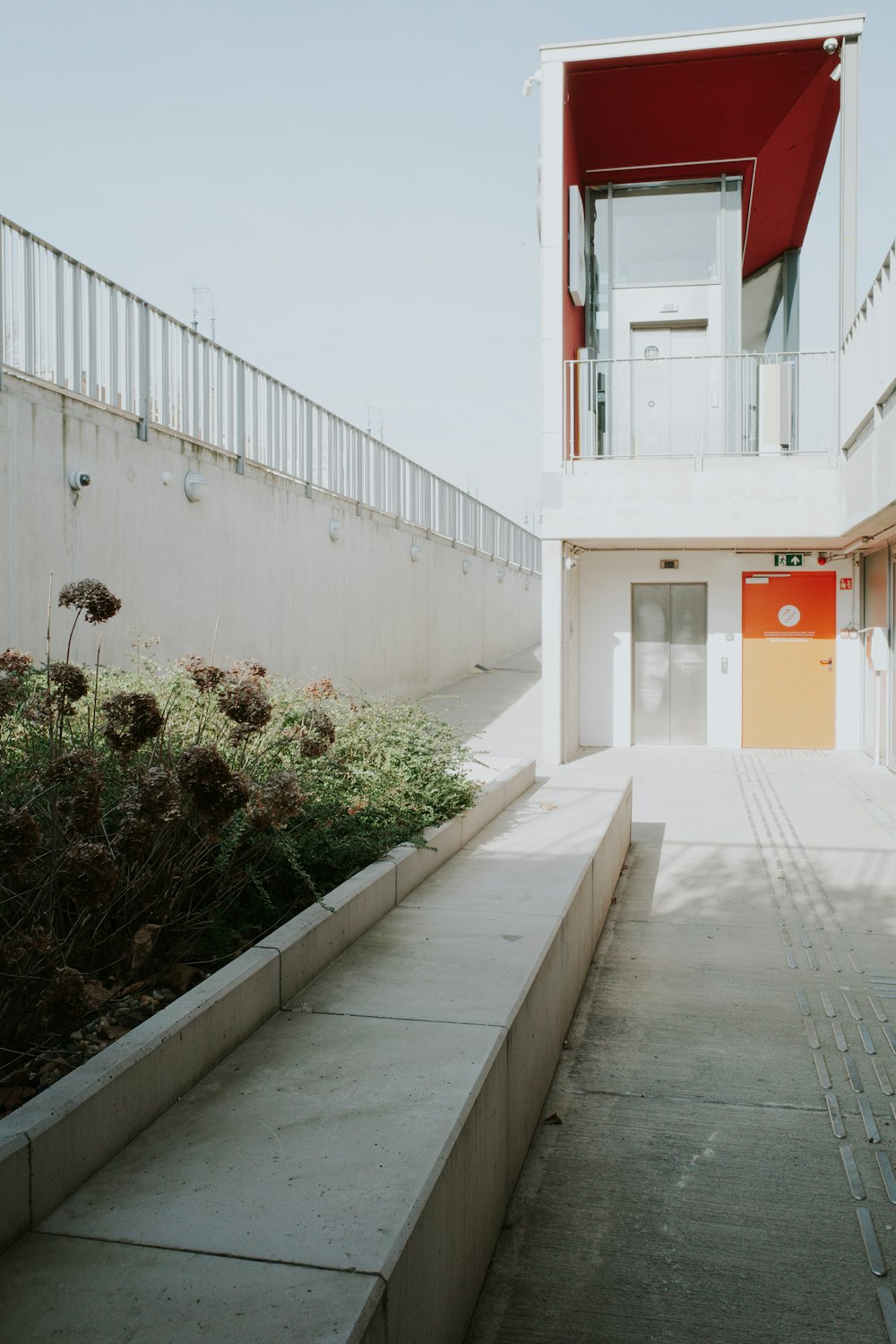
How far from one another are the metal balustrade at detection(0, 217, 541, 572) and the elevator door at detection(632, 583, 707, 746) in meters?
5.78

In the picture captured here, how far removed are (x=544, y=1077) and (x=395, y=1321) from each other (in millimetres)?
2258

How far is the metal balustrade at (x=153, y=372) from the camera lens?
9992 millimetres

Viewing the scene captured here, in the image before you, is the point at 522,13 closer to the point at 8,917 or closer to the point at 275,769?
the point at 275,769

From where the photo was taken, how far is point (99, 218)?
19.0m

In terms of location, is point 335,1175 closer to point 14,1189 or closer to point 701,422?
point 14,1189

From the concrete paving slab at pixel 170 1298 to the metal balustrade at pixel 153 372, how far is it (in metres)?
8.58

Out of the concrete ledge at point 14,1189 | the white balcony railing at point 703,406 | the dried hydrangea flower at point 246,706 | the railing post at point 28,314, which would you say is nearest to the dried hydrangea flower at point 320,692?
the dried hydrangea flower at point 246,706

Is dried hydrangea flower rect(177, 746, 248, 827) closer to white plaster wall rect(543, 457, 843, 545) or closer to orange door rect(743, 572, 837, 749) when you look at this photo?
white plaster wall rect(543, 457, 843, 545)

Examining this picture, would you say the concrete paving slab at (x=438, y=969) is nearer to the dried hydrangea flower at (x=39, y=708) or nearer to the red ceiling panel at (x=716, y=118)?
the dried hydrangea flower at (x=39, y=708)

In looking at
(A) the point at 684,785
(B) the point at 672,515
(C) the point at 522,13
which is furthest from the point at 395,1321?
(C) the point at 522,13

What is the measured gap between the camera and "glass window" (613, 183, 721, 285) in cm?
1650

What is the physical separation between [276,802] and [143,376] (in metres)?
9.20

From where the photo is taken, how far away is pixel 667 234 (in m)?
16.6

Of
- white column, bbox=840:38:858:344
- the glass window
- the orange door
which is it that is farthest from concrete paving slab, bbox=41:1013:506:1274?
the glass window
